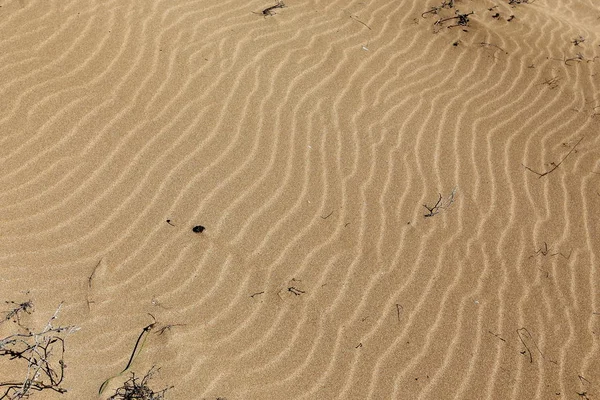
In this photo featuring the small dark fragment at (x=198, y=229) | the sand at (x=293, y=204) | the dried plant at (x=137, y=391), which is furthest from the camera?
the small dark fragment at (x=198, y=229)

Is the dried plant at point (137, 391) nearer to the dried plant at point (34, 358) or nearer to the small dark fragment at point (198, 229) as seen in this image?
the dried plant at point (34, 358)

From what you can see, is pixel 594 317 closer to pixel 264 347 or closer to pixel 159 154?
pixel 264 347

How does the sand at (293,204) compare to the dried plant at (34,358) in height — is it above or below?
above

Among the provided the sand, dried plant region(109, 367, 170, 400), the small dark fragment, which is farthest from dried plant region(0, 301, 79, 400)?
the small dark fragment

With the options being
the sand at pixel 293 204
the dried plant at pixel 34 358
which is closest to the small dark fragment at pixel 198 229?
the sand at pixel 293 204

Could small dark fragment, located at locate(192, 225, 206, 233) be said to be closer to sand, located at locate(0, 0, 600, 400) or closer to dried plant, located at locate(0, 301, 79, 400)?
sand, located at locate(0, 0, 600, 400)

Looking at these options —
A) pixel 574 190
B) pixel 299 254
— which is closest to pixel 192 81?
pixel 299 254

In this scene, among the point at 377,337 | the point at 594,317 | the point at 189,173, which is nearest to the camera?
the point at 377,337

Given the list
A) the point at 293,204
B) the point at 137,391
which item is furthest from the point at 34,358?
the point at 293,204

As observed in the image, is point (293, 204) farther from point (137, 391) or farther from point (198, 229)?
point (137, 391)
